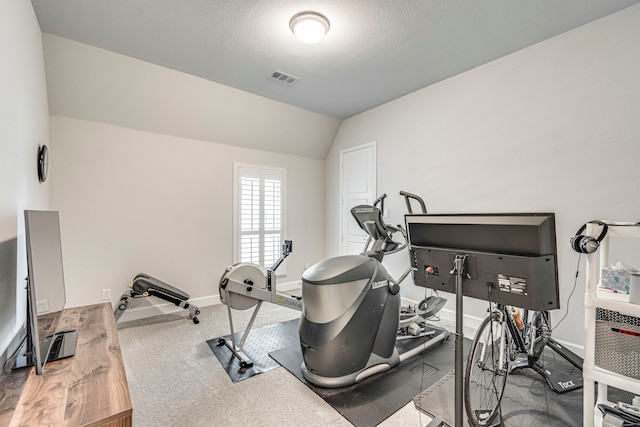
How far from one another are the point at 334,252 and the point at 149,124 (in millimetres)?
3554

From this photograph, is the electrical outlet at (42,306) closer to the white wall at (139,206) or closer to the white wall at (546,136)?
the white wall at (139,206)

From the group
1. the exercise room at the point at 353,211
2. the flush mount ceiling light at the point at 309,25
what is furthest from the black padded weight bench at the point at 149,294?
the flush mount ceiling light at the point at 309,25

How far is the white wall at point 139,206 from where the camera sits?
3375mm

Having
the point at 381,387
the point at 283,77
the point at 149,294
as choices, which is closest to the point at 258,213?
the point at 149,294


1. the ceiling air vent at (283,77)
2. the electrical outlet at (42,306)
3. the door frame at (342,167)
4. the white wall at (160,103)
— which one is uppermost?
the ceiling air vent at (283,77)

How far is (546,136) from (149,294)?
461 centimetres

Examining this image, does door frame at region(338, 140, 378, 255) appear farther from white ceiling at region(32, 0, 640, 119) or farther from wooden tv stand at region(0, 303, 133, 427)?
wooden tv stand at region(0, 303, 133, 427)

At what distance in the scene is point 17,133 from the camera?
191cm

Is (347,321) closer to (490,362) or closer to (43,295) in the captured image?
(490,362)

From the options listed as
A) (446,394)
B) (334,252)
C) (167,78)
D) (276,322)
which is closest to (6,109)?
(167,78)

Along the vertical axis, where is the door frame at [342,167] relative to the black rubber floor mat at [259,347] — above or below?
above

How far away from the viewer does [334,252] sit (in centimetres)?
542

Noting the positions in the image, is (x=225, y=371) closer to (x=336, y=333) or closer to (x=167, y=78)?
(x=336, y=333)

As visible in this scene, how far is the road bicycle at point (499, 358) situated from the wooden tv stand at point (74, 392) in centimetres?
179
